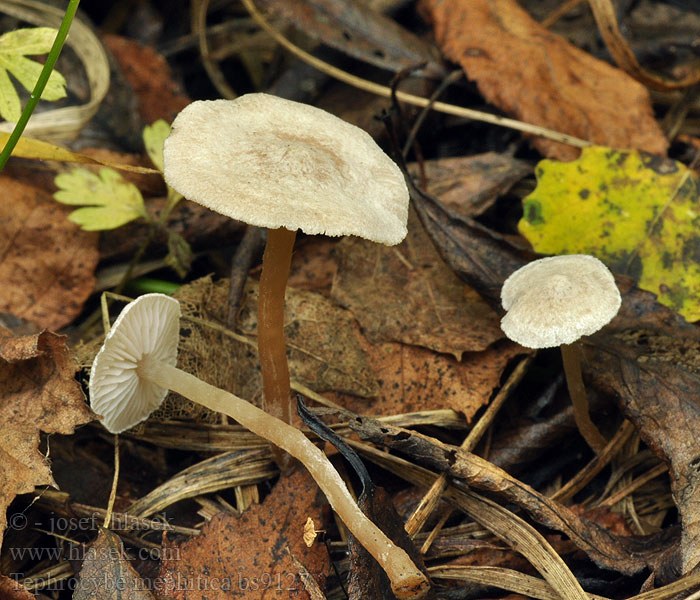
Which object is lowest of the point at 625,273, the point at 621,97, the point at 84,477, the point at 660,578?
the point at 84,477

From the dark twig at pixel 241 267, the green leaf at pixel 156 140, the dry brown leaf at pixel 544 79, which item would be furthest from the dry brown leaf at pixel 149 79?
the dry brown leaf at pixel 544 79

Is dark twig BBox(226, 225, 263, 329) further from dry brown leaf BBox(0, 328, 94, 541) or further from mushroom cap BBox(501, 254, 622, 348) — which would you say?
mushroom cap BBox(501, 254, 622, 348)

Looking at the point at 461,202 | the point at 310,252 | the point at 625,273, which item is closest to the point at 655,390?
the point at 625,273

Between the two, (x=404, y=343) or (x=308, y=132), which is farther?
(x=404, y=343)

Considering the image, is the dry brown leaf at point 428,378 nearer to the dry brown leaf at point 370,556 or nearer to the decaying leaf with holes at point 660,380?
the decaying leaf with holes at point 660,380

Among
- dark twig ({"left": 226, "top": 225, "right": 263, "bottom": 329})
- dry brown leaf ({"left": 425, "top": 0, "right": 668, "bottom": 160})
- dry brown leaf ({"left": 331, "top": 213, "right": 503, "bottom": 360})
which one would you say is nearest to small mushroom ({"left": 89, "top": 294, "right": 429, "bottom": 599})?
dark twig ({"left": 226, "top": 225, "right": 263, "bottom": 329})

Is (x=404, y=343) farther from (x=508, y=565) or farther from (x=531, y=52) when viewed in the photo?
(x=531, y=52)

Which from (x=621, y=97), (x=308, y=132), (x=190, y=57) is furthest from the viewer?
(x=190, y=57)
